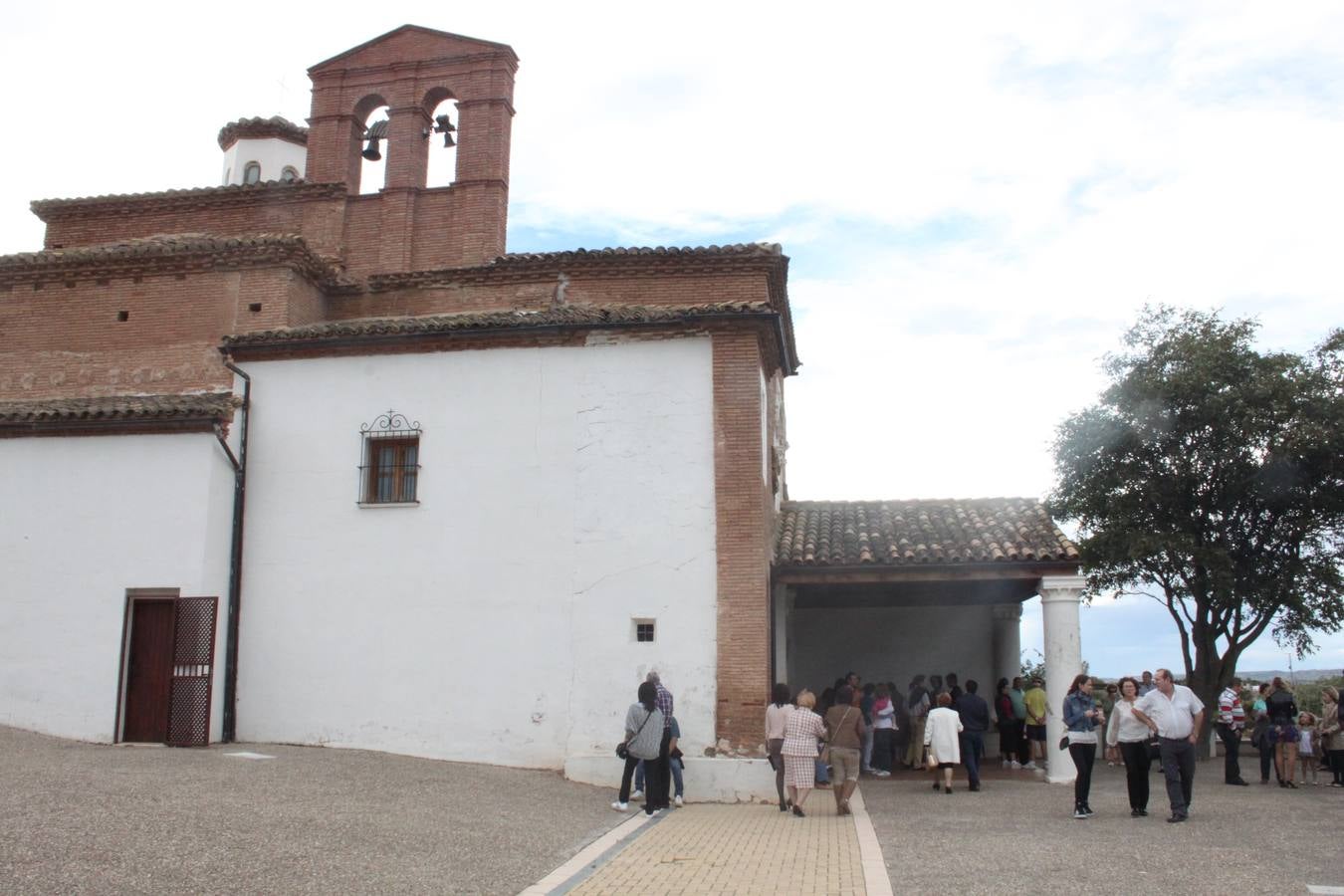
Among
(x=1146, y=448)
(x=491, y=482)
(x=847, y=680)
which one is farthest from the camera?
(x=1146, y=448)

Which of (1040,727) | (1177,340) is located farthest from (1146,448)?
(1040,727)

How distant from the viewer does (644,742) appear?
11.0 meters

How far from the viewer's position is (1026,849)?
9.06m

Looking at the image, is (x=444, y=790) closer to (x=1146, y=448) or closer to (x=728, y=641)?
(x=728, y=641)

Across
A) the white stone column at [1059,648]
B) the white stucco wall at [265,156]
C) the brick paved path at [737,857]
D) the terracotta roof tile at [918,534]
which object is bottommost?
the brick paved path at [737,857]

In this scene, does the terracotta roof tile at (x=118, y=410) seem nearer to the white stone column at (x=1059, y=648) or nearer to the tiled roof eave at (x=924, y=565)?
the tiled roof eave at (x=924, y=565)

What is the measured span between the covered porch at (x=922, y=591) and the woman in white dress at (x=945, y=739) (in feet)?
5.20

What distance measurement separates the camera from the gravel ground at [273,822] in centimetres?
675

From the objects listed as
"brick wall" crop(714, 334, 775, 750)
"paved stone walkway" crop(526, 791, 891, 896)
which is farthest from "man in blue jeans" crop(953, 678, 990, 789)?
"brick wall" crop(714, 334, 775, 750)

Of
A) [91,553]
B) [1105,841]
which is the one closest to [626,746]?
[1105,841]

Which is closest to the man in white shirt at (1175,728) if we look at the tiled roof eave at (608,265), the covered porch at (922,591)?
the covered porch at (922,591)

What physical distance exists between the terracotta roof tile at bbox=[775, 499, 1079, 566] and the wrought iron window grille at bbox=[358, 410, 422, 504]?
189 inches

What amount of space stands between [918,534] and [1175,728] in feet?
16.7

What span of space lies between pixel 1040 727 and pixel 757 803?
260 inches
